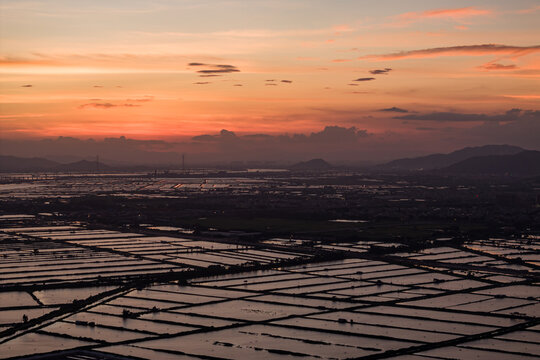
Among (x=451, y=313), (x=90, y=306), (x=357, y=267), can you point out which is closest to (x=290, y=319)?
(x=451, y=313)

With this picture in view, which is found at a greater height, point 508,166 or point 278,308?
point 508,166

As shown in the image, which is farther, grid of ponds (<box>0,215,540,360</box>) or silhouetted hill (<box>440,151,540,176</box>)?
silhouetted hill (<box>440,151,540,176</box>)

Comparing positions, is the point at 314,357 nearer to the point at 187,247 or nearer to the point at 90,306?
the point at 90,306

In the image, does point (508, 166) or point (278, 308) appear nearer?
point (278, 308)

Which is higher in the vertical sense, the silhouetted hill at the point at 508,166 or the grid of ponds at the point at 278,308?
the silhouetted hill at the point at 508,166

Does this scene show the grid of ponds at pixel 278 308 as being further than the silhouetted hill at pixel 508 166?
No

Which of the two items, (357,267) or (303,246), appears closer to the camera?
(357,267)

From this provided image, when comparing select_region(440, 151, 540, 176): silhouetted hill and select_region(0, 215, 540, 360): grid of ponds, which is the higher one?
select_region(440, 151, 540, 176): silhouetted hill

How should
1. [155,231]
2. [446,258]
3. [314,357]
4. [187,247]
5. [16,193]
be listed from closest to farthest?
[314,357]
[446,258]
[187,247]
[155,231]
[16,193]
